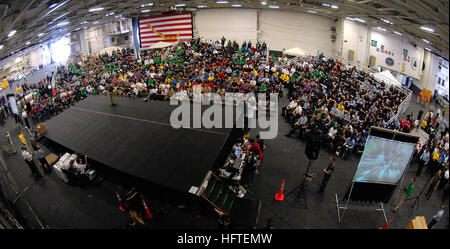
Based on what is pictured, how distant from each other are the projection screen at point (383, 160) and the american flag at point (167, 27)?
23.5 m

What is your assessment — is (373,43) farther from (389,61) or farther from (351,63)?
(351,63)

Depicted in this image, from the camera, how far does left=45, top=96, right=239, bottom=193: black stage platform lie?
→ 7488 mm

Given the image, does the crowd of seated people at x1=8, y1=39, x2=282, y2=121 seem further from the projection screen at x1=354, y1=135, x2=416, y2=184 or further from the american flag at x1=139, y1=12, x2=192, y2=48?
the projection screen at x1=354, y1=135, x2=416, y2=184

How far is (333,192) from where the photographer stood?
7.97 meters

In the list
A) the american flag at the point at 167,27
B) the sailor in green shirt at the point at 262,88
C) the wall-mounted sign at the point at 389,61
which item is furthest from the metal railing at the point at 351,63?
the american flag at the point at 167,27

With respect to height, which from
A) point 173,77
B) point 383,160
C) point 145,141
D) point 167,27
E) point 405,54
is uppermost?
point 167,27

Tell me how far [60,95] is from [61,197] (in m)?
13.5

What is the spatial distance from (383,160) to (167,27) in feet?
83.1

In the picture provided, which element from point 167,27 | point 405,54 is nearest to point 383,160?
point 405,54

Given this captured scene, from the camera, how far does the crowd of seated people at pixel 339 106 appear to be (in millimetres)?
10023

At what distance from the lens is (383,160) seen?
5.55 m

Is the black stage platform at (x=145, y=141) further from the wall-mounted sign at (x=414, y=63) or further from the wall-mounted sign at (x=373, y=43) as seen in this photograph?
the wall-mounted sign at (x=373, y=43)
